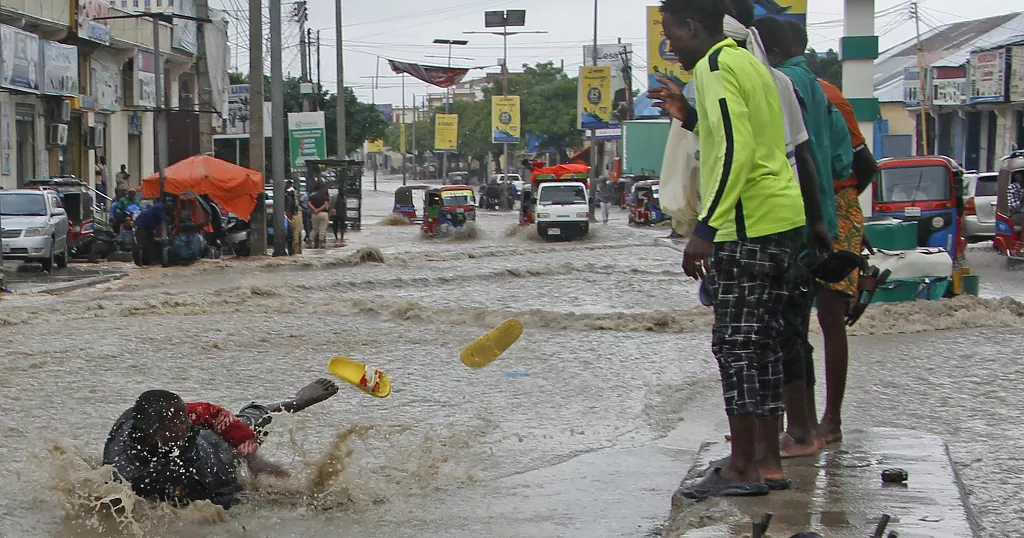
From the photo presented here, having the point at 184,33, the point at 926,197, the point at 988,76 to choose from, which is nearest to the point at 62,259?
the point at 926,197

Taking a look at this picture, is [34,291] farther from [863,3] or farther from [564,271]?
[863,3]

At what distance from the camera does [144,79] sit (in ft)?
135

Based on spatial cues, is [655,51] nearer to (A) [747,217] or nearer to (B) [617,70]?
(A) [747,217]

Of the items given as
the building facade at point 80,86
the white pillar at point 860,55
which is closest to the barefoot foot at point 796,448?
the white pillar at point 860,55

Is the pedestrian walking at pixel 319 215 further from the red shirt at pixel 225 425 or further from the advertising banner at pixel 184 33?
the red shirt at pixel 225 425

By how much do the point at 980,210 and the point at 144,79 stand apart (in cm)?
2716

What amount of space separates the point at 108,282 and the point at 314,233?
1177 cm

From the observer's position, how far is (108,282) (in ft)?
64.2

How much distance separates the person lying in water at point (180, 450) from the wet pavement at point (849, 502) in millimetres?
2026

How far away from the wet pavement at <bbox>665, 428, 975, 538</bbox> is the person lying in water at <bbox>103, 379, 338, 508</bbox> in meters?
2.03

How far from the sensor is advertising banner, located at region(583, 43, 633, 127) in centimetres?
6844

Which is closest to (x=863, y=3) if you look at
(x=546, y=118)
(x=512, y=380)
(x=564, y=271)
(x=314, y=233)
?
(x=564, y=271)

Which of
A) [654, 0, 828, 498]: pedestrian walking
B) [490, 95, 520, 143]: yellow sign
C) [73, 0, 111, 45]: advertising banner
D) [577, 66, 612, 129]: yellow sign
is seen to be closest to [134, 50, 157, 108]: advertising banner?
[73, 0, 111, 45]: advertising banner

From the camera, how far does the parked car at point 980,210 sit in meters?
25.2
